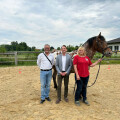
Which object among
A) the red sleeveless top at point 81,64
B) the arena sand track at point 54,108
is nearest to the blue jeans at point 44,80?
the arena sand track at point 54,108

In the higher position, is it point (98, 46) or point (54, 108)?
point (98, 46)

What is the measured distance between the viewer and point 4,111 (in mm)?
3000

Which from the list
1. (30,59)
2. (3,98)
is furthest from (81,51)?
(30,59)

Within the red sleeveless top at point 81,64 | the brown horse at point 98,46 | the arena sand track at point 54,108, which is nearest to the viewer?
the arena sand track at point 54,108

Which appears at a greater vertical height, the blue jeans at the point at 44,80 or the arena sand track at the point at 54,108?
the blue jeans at the point at 44,80

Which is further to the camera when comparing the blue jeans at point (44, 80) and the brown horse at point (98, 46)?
the brown horse at point (98, 46)

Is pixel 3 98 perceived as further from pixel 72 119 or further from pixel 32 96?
pixel 72 119

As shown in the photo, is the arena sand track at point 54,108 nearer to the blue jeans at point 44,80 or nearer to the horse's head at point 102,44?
the blue jeans at point 44,80

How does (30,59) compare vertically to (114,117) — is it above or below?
above

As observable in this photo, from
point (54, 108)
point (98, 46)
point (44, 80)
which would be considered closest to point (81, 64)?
point (98, 46)

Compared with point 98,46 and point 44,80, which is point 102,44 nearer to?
point 98,46

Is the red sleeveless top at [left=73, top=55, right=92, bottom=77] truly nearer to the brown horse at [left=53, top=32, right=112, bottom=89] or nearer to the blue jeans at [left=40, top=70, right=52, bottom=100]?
the brown horse at [left=53, top=32, right=112, bottom=89]

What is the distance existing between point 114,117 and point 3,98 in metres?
3.34

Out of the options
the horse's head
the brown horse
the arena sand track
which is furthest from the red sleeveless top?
the arena sand track
